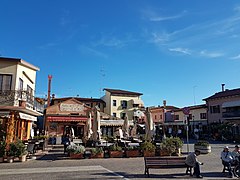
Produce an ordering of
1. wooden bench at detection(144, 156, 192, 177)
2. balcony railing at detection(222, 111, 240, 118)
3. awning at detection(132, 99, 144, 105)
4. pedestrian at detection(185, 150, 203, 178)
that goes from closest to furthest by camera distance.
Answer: pedestrian at detection(185, 150, 203, 178), wooden bench at detection(144, 156, 192, 177), balcony railing at detection(222, 111, 240, 118), awning at detection(132, 99, 144, 105)

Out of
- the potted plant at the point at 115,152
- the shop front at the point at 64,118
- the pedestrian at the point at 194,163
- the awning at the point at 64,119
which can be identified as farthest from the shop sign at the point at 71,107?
the pedestrian at the point at 194,163

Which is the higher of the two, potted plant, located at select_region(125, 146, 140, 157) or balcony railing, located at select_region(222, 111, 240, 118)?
balcony railing, located at select_region(222, 111, 240, 118)

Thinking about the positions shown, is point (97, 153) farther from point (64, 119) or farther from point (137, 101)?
point (137, 101)

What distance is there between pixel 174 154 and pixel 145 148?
2.24 m

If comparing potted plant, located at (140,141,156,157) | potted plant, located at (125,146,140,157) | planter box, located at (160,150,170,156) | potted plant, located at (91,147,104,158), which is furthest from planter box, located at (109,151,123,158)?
planter box, located at (160,150,170,156)

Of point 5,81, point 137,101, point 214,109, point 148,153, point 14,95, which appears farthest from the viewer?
point 137,101

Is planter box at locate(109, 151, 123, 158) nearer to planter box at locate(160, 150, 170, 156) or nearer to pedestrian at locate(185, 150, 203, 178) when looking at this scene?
planter box at locate(160, 150, 170, 156)

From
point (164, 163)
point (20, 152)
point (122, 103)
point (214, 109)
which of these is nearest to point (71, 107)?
point (122, 103)

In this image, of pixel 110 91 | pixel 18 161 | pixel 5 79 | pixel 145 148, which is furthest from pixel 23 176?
pixel 110 91

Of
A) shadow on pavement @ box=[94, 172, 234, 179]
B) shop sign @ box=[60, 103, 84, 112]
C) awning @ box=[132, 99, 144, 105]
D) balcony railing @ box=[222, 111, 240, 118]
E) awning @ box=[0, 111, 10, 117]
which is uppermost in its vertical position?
awning @ box=[132, 99, 144, 105]

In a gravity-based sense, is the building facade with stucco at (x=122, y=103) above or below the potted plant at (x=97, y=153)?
above

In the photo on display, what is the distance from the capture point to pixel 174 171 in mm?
10523

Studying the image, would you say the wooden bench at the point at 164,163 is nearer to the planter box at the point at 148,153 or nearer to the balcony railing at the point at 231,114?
the planter box at the point at 148,153

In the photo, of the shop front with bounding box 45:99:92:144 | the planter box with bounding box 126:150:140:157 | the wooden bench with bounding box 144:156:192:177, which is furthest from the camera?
the shop front with bounding box 45:99:92:144
